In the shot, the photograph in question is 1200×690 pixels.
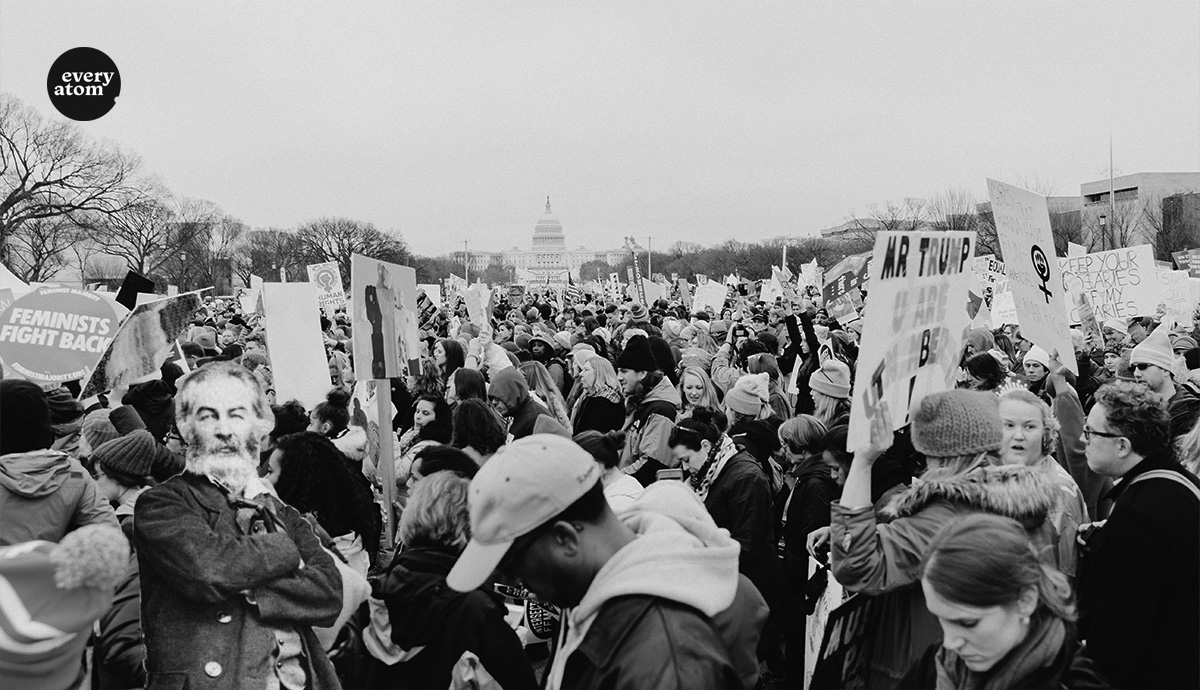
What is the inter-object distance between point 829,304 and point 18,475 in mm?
12822

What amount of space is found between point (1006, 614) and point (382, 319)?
172 inches

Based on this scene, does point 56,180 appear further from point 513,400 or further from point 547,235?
point 547,235

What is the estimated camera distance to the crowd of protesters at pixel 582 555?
217 centimetres

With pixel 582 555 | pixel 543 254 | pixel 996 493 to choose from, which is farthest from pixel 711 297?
pixel 543 254

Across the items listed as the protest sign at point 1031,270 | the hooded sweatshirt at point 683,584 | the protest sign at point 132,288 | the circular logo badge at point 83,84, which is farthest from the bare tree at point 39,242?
the hooded sweatshirt at point 683,584

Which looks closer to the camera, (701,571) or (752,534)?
(701,571)

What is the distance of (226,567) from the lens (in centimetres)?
284

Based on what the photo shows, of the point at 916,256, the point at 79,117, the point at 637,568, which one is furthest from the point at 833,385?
the point at 79,117

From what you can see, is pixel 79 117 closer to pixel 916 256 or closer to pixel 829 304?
pixel 916 256

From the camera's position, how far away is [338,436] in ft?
20.6

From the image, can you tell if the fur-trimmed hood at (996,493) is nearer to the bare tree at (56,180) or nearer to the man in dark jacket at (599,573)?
the man in dark jacket at (599,573)

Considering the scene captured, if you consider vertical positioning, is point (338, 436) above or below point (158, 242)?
below

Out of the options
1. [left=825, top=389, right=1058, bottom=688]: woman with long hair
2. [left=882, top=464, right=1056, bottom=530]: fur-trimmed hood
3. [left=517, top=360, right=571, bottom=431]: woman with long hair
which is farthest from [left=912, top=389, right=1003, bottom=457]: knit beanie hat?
[left=517, top=360, right=571, bottom=431]: woman with long hair

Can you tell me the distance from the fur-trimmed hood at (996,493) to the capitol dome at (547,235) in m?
175
